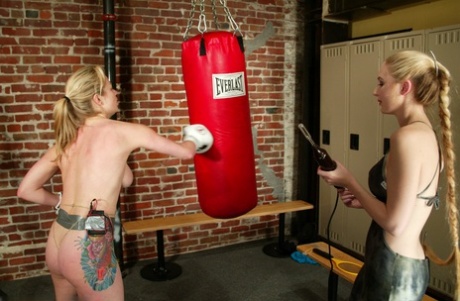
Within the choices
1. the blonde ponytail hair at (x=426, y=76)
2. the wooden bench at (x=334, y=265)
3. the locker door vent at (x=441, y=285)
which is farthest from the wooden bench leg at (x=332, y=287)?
the blonde ponytail hair at (x=426, y=76)

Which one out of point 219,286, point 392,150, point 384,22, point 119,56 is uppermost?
point 384,22

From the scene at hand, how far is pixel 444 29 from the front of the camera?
8.39ft

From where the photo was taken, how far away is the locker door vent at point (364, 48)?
3102 millimetres

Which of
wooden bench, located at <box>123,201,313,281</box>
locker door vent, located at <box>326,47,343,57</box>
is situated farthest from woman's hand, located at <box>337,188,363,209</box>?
locker door vent, located at <box>326,47,343,57</box>

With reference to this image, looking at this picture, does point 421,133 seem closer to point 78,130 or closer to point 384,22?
point 78,130

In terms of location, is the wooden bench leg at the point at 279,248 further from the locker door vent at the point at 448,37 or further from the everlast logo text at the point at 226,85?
the everlast logo text at the point at 226,85

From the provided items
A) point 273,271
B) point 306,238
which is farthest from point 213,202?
point 306,238

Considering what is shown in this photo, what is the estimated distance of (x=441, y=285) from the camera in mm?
2697

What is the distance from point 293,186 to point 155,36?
6.76 ft

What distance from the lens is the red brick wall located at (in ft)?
9.68

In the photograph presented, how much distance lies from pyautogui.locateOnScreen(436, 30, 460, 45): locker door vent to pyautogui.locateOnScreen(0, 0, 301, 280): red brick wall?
5.13ft

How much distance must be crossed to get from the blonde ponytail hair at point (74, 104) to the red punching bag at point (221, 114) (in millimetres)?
439

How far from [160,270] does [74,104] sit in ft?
6.48

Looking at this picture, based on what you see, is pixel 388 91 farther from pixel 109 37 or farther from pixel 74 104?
pixel 109 37
